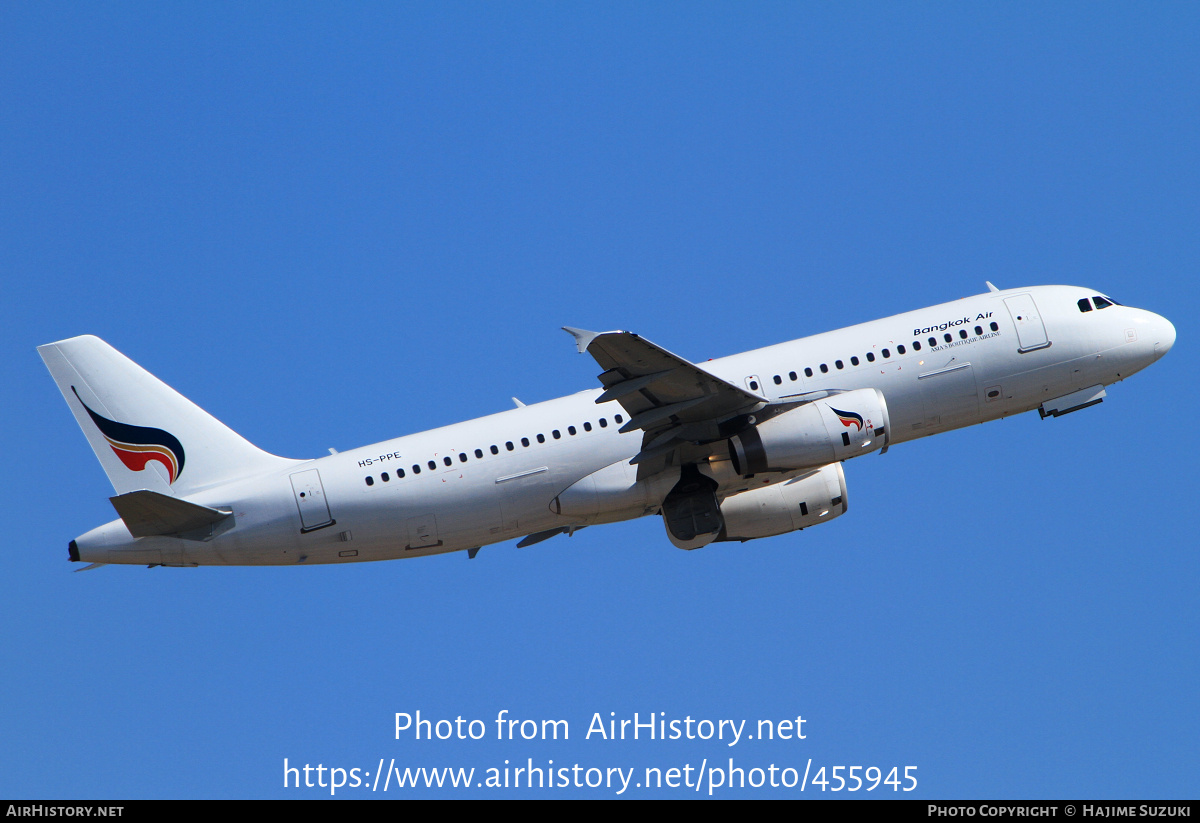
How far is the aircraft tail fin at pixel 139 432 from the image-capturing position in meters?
33.1

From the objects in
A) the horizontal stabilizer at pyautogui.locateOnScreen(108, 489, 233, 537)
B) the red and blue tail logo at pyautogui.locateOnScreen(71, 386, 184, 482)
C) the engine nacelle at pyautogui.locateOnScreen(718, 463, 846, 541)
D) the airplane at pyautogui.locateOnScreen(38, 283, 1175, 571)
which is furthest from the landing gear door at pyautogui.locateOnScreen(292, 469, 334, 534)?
the engine nacelle at pyautogui.locateOnScreen(718, 463, 846, 541)

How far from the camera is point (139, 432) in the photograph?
33344mm

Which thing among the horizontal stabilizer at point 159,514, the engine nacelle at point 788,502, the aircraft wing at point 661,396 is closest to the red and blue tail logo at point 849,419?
the aircraft wing at point 661,396

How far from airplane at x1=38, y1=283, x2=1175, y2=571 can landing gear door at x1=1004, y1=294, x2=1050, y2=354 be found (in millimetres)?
48

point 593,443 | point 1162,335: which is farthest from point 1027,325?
point 593,443

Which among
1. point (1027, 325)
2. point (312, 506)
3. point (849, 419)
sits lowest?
point (312, 506)

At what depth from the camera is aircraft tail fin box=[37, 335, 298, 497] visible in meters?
33.1

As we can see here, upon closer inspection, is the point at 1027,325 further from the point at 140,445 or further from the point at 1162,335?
the point at 140,445

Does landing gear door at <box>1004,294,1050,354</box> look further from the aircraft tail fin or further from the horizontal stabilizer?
the horizontal stabilizer

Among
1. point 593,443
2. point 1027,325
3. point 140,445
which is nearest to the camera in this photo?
point 593,443

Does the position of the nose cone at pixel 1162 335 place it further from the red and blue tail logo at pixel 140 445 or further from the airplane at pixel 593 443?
the red and blue tail logo at pixel 140 445

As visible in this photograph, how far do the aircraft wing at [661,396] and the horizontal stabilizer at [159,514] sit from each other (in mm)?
10863

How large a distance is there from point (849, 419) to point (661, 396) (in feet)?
15.9
